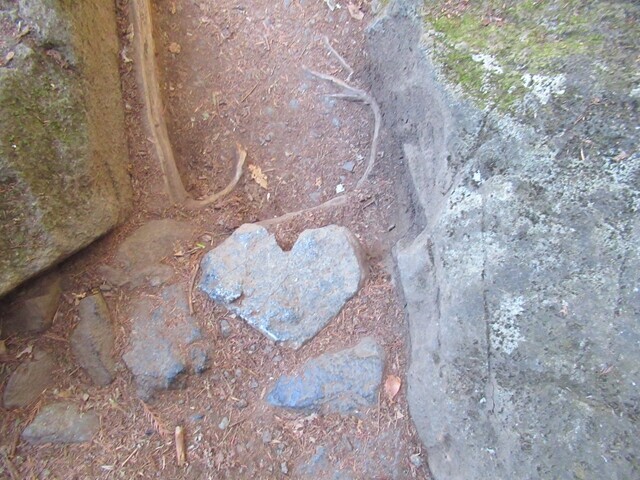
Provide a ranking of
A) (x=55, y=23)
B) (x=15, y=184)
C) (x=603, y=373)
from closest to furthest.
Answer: (x=603, y=373)
(x=15, y=184)
(x=55, y=23)

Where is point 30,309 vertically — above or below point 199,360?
above

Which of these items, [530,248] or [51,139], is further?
[51,139]

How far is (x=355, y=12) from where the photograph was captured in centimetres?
419

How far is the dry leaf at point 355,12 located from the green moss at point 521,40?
1268mm

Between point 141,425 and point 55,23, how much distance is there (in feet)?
8.10

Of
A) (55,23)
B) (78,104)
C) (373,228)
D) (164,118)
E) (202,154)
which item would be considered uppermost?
(55,23)

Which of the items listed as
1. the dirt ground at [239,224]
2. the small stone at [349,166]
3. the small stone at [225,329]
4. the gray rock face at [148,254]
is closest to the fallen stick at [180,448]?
the dirt ground at [239,224]

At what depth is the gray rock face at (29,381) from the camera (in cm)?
293

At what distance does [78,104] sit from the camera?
3.05 m

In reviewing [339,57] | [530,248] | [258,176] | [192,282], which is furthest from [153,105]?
[530,248]

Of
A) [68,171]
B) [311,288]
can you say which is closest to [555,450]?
[311,288]

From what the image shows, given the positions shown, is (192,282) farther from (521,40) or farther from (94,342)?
(521,40)

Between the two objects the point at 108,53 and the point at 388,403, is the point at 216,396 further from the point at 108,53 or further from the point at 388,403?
the point at 108,53

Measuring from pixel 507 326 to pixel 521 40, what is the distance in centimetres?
154
